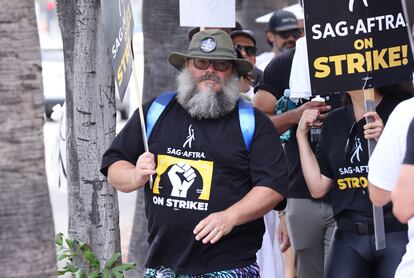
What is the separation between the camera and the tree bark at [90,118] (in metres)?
6.77

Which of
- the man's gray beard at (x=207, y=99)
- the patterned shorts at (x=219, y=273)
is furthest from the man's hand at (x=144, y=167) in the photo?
the patterned shorts at (x=219, y=273)

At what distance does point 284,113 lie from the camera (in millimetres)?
7008

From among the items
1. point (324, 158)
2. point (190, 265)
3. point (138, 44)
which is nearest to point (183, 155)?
point (190, 265)

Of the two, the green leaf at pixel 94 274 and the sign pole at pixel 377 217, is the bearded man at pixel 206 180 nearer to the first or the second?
the sign pole at pixel 377 217

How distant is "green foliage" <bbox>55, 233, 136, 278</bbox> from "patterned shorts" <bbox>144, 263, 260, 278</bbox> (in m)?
0.71

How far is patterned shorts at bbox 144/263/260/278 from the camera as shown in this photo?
551cm

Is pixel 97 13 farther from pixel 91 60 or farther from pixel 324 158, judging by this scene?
pixel 324 158

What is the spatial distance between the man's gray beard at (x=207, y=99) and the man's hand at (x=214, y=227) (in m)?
0.54

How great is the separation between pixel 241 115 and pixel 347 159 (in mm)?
690

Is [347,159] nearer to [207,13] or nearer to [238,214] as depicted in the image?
[238,214]

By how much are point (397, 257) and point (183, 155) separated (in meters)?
1.18

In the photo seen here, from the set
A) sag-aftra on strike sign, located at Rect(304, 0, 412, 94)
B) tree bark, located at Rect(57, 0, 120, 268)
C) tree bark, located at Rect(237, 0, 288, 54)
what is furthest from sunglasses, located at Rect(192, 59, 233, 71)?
tree bark, located at Rect(237, 0, 288, 54)

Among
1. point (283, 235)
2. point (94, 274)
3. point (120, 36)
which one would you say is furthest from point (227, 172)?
point (283, 235)

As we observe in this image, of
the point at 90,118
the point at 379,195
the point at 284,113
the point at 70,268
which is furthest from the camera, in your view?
the point at 284,113
